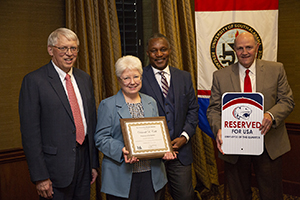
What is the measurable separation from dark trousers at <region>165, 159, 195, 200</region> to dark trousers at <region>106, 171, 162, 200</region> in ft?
1.78

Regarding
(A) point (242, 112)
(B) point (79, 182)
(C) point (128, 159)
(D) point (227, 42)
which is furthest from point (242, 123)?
(B) point (79, 182)

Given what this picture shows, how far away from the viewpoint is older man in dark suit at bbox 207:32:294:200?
94.2 inches

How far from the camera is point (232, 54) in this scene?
10.2ft

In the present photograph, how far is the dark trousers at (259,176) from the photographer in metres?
2.45

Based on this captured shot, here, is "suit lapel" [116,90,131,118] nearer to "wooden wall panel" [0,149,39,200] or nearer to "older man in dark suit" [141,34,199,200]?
"older man in dark suit" [141,34,199,200]

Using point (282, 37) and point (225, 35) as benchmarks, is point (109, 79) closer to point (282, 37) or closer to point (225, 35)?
point (225, 35)

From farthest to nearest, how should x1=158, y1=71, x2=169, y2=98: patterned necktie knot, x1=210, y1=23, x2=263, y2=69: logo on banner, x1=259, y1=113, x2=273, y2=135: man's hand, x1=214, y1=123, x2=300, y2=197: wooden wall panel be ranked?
x1=214, y1=123, x2=300, y2=197: wooden wall panel
x1=210, y1=23, x2=263, y2=69: logo on banner
x1=158, y1=71, x2=169, y2=98: patterned necktie knot
x1=259, y1=113, x2=273, y2=135: man's hand

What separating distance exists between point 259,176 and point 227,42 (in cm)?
136

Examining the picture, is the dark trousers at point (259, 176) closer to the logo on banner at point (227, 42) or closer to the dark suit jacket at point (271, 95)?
the dark suit jacket at point (271, 95)

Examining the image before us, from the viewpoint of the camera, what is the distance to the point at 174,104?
97.3 inches

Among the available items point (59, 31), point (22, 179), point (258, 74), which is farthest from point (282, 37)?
point (22, 179)

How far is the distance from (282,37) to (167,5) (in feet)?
5.10

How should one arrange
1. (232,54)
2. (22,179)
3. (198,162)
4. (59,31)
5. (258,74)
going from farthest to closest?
(198,162), (232,54), (22,179), (258,74), (59,31)

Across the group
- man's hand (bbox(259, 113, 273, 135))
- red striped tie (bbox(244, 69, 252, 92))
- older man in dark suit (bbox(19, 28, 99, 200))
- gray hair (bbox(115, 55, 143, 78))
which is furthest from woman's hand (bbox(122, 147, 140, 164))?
red striped tie (bbox(244, 69, 252, 92))
